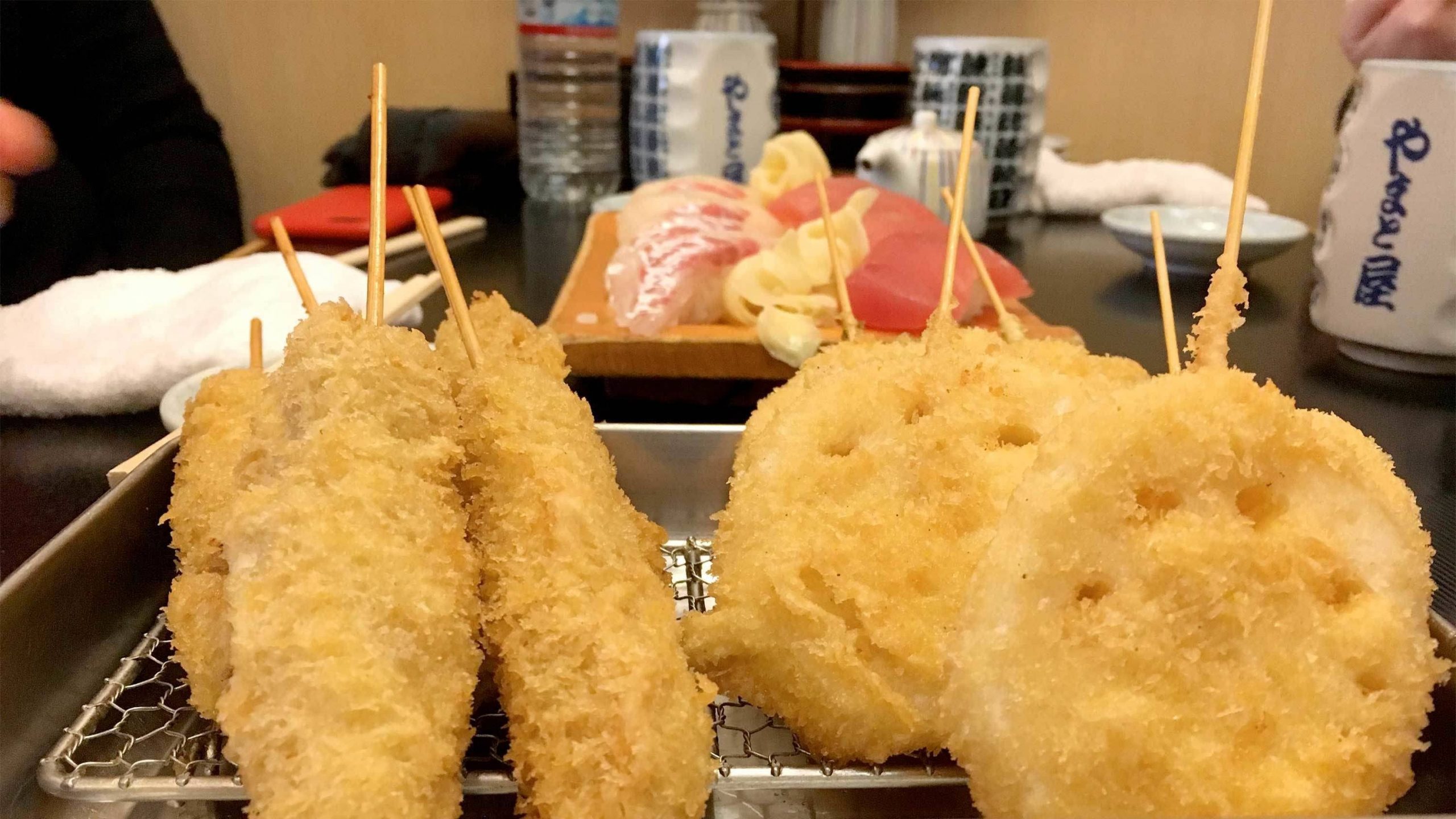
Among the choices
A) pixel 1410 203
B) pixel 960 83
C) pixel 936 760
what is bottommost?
pixel 936 760

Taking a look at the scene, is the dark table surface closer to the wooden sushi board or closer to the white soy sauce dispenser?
the wooden sushi board

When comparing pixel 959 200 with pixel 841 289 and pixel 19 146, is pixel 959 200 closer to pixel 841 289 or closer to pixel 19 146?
pixel 841 289

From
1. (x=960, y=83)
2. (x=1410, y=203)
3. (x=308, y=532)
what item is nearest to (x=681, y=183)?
(x=960, y=83)

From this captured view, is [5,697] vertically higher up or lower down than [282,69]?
lower down

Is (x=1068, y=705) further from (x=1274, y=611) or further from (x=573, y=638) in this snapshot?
(x=573, y=638)

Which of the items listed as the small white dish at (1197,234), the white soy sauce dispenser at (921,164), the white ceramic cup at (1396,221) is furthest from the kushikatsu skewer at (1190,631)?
the white soy sauce dispenser at (921,164)

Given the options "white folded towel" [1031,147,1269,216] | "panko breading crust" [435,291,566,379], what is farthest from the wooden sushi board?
"white folded towel" [1031,147,1269,216]

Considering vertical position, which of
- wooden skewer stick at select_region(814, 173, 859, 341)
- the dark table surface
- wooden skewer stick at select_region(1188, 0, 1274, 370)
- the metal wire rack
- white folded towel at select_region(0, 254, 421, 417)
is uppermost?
wooden skewer stick at select_region(1188, 0, 1274, 370)
